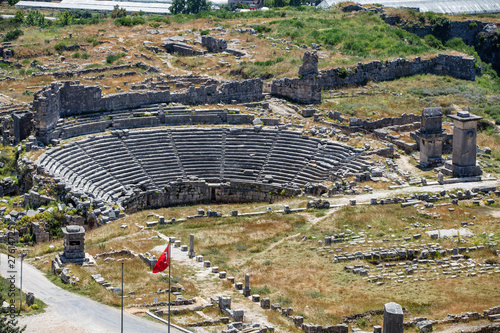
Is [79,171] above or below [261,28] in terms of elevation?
below

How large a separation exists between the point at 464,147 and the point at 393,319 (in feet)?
92.5

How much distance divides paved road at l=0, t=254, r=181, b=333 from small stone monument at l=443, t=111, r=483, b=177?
27891 millimetres

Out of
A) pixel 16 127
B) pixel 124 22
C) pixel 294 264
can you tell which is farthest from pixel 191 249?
pixel 124 22

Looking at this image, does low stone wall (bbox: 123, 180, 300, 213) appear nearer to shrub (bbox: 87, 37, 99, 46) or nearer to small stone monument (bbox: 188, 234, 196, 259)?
small stone monument (bbox: 188, 234, 196, 259)

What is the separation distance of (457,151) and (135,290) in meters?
25.7

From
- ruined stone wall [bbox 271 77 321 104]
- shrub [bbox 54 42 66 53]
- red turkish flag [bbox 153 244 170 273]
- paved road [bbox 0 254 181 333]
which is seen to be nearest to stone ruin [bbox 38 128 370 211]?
ruined stone wall [bbox 271 77 321 104]

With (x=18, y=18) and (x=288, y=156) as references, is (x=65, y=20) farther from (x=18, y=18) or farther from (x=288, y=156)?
(x=288, y=156)

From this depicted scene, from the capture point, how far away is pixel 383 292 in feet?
142

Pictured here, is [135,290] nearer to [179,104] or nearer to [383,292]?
[383,292]

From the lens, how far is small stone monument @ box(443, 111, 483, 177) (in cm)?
5950

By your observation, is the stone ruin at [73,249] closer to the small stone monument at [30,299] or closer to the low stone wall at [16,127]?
the small stone monument at [30,299]

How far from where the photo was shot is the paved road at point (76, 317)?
119ft

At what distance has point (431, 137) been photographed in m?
61.4

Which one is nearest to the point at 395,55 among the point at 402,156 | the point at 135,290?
the point at 402,156
